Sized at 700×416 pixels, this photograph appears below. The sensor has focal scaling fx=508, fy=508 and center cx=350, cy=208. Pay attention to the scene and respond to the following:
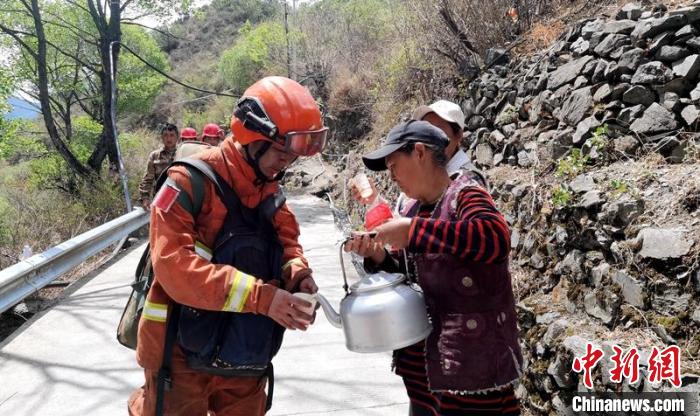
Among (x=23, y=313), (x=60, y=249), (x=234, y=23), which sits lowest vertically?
(x=23, y=313)

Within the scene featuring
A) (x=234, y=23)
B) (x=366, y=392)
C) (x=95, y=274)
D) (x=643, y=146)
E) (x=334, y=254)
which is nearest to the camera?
(x=366, y=392)

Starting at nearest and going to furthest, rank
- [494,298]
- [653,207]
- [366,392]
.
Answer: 1. [494,298]
2. [653,207]
3. [366,392]

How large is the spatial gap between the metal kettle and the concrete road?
1621 millimetres

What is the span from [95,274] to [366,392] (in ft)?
14.2

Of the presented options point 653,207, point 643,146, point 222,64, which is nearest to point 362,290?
point 653,207

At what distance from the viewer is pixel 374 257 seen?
202 cm

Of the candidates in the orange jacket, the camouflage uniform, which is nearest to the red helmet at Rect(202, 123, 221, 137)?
the camouflage uniform

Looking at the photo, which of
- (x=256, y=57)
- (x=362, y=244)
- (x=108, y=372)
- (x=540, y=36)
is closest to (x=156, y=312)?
(x=362, y=244)

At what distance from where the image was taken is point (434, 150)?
1.79m

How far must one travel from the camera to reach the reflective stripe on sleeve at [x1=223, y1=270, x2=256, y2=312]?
1.66m

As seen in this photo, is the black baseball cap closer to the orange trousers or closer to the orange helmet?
the orange helmet

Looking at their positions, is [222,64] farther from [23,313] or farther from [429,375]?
[429,375]

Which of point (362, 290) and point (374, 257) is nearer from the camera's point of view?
point (362, 290)

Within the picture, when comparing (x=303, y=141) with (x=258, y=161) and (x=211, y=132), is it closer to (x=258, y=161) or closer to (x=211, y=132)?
(x=258, y=161)
